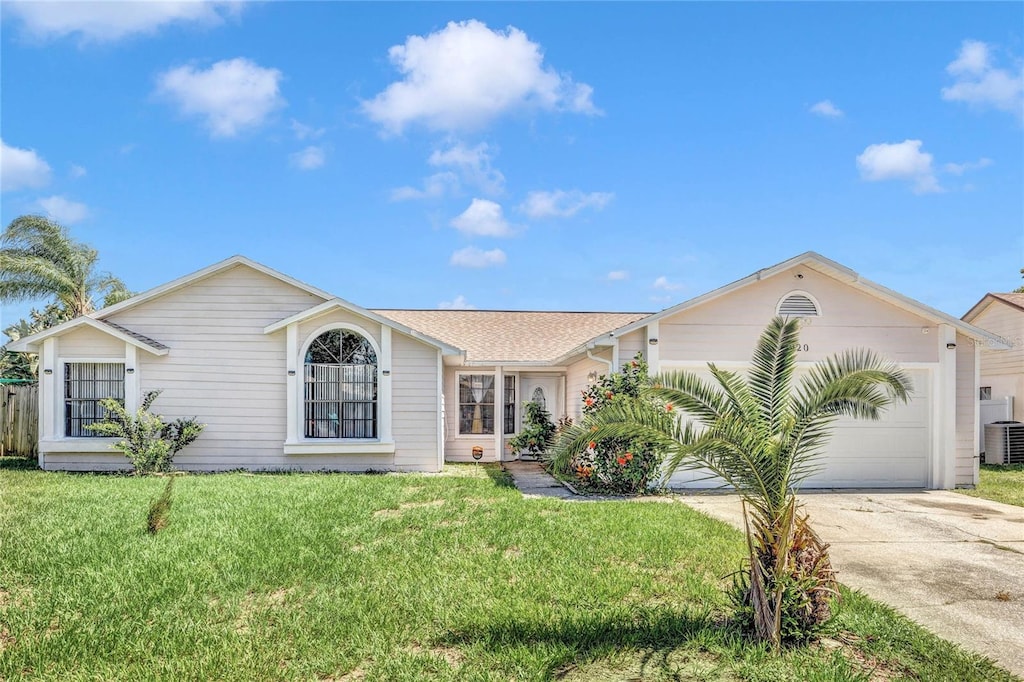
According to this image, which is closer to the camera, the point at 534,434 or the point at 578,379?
the point at 578,379

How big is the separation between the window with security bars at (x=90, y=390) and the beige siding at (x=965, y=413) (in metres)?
16.3

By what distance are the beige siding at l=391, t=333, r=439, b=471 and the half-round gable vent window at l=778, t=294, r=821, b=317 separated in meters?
6.81

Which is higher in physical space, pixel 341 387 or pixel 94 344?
pixel 94 344

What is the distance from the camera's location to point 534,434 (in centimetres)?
1631

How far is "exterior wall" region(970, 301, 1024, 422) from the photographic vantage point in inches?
751

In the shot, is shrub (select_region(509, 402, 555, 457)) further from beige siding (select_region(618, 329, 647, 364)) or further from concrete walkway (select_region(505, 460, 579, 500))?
beige siding (select_region(618, 329, 647, 364))

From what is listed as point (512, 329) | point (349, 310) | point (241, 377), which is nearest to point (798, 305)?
point (349, 310)

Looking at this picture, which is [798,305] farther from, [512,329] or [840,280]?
[512,329]

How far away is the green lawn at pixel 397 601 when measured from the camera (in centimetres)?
441

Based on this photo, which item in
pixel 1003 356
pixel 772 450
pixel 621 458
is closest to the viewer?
pixel 772 450

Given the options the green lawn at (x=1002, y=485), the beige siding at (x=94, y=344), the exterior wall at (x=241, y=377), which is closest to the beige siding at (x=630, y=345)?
the exterior wall at (x=241, y=377)

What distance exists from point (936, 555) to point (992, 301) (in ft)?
58.5

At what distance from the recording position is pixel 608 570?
6.33m

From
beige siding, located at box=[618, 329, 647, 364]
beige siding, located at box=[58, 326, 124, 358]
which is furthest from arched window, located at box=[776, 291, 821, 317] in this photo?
beige siding, located at box=[58, 326, 124, 358]
